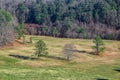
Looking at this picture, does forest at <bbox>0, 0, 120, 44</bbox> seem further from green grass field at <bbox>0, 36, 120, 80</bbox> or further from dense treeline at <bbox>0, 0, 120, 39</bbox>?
green grass field at <bbox>0, 36, 120, 80</bbox>

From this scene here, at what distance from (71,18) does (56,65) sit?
273 ft

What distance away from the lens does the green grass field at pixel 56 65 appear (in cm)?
5234

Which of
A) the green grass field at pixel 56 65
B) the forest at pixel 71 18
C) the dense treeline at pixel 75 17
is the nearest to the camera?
the green grass field at pixel 56 65

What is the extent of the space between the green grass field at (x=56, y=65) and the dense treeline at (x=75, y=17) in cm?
3579

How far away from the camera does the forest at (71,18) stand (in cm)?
13250

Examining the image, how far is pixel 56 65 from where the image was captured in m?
68.9

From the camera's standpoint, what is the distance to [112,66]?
68.9 meters

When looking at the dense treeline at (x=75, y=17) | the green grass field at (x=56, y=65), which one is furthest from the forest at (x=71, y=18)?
the green grass field at (x=56, y=65)

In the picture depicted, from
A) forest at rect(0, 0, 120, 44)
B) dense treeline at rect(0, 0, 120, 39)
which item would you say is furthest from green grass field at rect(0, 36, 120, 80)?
dense treeline at rect(0, 0, 120, 39)

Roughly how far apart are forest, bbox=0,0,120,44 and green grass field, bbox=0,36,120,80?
3542 cm

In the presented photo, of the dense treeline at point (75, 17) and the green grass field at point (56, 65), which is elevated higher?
the dense treeline at point (75, 17)

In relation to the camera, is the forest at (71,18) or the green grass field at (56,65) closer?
the green grass field at (56,65)

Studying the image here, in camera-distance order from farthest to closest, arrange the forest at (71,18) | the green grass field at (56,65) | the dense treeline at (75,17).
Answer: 1. the dense treeline at (75,17)
2. the forest at (71,18)
3. the green grass field at (56,65)

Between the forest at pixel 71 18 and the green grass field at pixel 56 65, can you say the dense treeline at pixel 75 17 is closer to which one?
the forest at pixel 71 18
